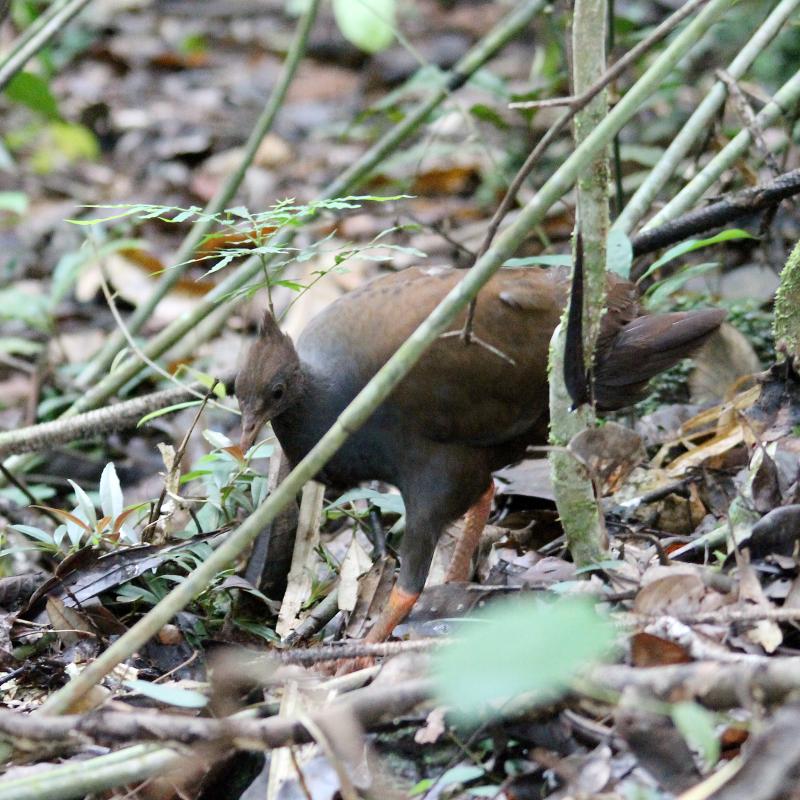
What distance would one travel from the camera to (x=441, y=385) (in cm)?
387

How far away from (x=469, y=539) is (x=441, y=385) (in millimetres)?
629

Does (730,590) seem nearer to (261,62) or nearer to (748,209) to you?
(748,209)

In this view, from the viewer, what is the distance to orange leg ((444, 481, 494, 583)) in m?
4.08

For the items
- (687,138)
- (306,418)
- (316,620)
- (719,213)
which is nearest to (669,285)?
(719,213)

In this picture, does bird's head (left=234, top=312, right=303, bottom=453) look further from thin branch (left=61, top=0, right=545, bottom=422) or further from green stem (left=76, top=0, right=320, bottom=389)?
green stem (left=76, top=0, right=320, bottom=389)

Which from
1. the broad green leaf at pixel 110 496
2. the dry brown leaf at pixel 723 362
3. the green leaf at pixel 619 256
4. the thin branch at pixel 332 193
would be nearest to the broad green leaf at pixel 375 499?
the broad green leaf at pixel 110 496

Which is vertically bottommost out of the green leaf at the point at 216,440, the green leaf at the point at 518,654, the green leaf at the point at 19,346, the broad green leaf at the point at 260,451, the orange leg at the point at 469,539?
the green leaf at the point at 19,346

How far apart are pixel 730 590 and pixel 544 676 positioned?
1076mm

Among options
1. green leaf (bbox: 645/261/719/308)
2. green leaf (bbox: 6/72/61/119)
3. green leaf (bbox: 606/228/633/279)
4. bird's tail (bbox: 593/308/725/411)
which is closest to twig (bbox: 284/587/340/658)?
bird's tail (bbox: 593/308/725/411)

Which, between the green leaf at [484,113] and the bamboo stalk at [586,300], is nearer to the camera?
the bamboo stalk at [586,300]

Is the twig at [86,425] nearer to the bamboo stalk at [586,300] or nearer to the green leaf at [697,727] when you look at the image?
the bamboo stalk at [586,300]

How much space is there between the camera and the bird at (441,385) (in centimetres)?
388

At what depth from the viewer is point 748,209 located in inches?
169

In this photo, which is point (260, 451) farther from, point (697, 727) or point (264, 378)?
point (697, 727)
